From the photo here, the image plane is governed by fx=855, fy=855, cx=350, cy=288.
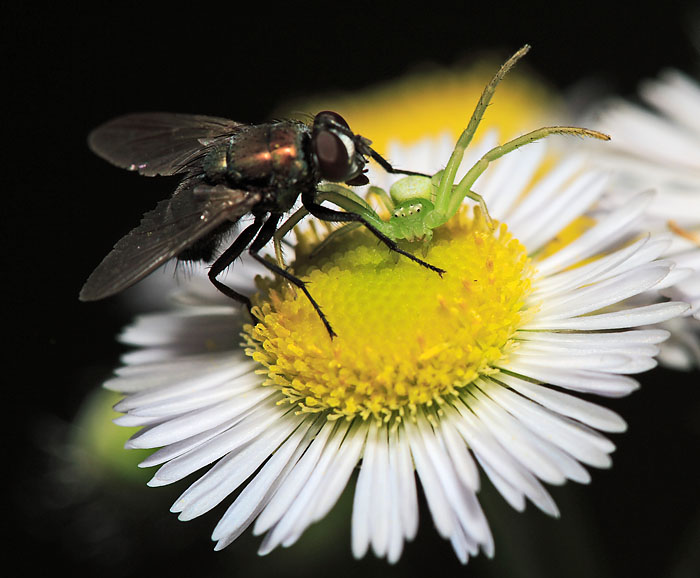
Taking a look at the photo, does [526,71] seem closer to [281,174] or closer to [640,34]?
[640,34]

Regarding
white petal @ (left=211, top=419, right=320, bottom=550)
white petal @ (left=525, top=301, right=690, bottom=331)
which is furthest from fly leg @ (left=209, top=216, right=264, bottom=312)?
white petal @ (left=525, top=301, right=690, bottom=331)

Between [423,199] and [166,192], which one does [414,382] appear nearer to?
[423,199]

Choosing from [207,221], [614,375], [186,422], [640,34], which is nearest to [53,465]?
[186,422]

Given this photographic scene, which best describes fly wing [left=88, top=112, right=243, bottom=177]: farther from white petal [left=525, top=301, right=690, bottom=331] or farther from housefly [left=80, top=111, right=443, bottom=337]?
white petal [left=525, top=301, right=690, bottom=331]

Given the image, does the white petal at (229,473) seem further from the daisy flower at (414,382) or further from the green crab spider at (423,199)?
the green crab spider at (423,199)

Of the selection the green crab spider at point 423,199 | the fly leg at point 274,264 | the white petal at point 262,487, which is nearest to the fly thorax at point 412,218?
the green crab spider at point 423,199
